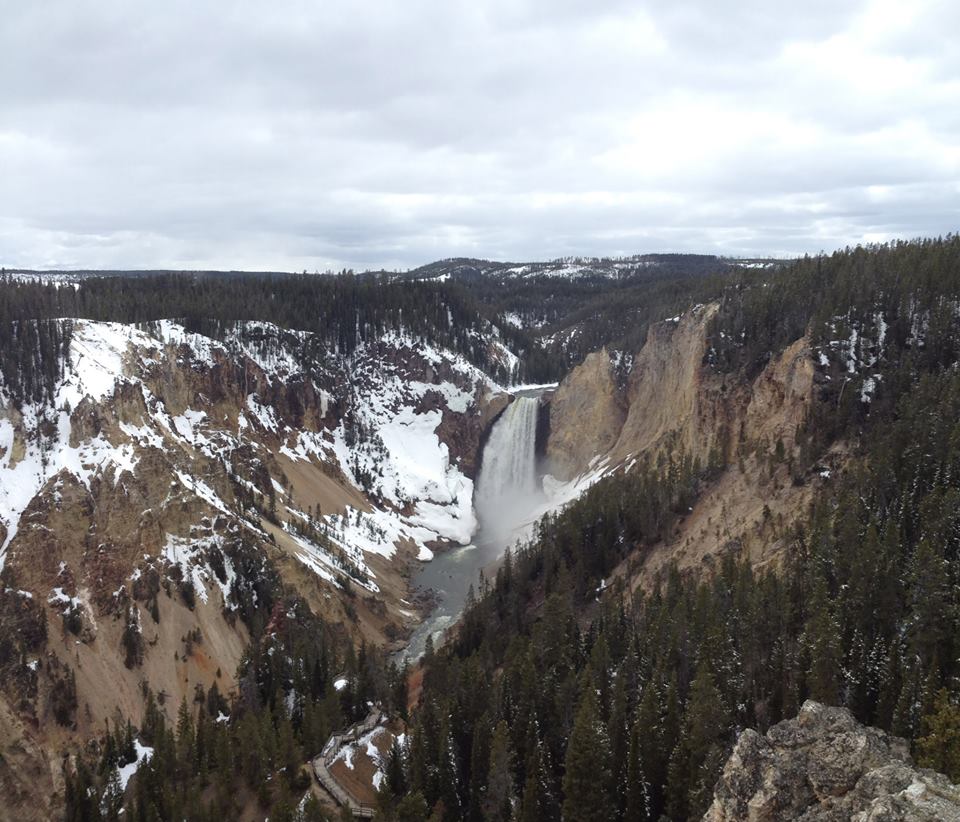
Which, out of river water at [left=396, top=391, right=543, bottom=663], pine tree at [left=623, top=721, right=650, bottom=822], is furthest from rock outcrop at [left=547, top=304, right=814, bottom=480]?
pine tree at [left=623, top=721, right=650, bottom=822]

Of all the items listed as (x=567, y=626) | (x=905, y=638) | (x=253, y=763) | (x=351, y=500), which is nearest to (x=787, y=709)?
(x=905, y=638)

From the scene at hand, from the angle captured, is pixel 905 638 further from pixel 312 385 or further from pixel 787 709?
pixel 312 385

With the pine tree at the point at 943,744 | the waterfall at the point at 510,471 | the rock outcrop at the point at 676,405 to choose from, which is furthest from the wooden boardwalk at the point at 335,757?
the waterfall at the point at 510,471

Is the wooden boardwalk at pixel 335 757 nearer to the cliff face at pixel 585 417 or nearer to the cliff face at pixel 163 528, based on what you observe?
the cliff face at pixel 163 528

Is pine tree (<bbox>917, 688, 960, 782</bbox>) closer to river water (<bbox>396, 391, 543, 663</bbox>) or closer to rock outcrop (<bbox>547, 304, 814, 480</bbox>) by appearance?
rock outcrop (<bbox>547, 304, 814, 480</bbox>)

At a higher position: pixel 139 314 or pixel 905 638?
pixel 139 314
